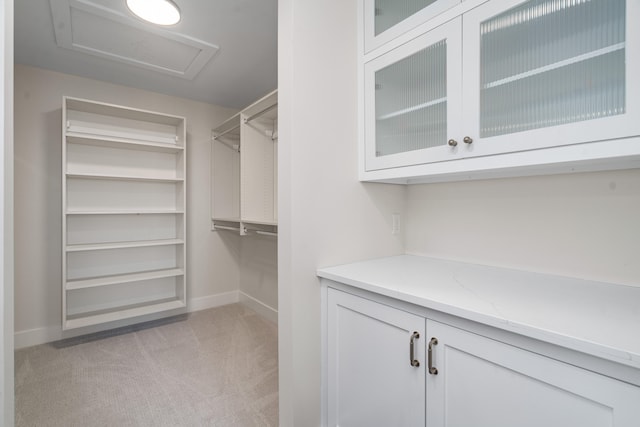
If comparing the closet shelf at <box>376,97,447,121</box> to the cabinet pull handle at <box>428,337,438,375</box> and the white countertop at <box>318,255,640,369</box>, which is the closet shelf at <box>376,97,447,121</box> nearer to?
the white countertop at <box>318,255,640,369</box>

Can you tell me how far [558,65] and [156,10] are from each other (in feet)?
6.73

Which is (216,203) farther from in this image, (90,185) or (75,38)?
(75,38)

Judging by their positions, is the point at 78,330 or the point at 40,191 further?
the point at 78,330

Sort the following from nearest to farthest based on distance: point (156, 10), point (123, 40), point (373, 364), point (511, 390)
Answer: point (511, 390) → point (373, 364) → point (156, 10) → point (123, 40)

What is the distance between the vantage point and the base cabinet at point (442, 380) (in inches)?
26.8

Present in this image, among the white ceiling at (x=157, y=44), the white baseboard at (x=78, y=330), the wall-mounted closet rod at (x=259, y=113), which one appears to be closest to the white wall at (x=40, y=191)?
the white baseboard at (x=78, y=330)

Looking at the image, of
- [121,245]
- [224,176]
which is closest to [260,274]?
[224,176]

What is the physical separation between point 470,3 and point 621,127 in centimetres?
68

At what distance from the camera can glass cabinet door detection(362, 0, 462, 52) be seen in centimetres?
122

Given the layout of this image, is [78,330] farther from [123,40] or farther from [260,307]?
[123,40]

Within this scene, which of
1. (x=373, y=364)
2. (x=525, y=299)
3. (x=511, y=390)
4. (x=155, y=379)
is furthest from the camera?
(x=155, y=379)

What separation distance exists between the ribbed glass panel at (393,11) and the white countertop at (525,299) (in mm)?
1178

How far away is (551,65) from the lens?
970 millimetres

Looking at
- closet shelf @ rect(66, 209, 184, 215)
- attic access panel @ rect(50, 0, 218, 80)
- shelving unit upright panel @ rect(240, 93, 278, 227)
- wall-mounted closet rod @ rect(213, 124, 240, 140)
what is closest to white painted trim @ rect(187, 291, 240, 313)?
closet shelf @ rect(66, 209, 184, 215)
